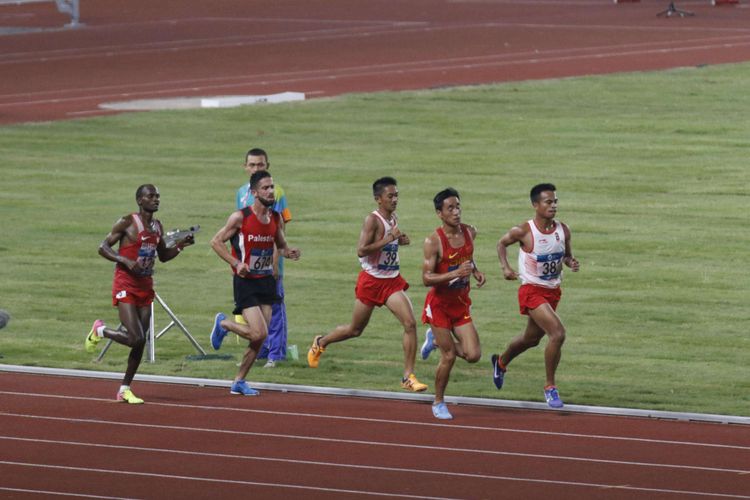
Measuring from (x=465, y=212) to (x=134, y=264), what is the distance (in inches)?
459

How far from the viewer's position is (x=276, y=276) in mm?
16109

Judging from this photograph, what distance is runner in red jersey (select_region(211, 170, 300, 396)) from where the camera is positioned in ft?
51.5

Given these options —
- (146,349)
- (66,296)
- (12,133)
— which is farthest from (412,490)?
(12,133)

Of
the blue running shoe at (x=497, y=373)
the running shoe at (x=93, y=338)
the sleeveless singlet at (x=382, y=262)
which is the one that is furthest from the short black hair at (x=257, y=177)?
the blue running shoe at (x=497, y=373)

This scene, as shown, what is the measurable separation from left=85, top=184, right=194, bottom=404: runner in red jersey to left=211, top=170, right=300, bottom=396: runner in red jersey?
0.46m

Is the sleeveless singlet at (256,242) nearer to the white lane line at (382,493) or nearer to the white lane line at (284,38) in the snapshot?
the white lane line at (382,493)

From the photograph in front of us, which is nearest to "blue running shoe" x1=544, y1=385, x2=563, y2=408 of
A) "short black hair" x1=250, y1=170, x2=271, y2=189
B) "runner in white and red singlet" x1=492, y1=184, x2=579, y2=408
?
"runner in white and red singlet" x1=492, y1=184, x2=579, y2=408

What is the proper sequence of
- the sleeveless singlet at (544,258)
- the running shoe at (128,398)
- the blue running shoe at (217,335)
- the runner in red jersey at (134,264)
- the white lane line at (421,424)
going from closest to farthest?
the white lane line at (421,424)
the sleeveless singlet at (544,258)
the runner in red jersey at (134,264)
the running shoe at (128,398)
the blue running shoe at (217,335)

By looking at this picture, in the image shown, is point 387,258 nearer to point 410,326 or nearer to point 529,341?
point 410,326

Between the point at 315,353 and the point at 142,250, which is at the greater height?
the point at 142,250

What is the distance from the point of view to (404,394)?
1608cm

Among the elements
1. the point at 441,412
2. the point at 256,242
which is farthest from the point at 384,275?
the point at 441,412

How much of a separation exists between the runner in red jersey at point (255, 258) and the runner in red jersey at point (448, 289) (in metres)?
1.21

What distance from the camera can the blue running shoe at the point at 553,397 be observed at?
15.4m
